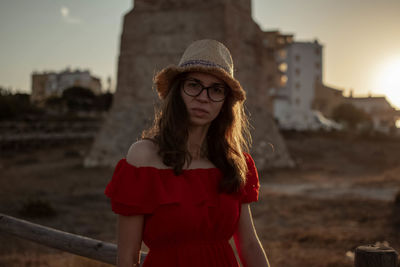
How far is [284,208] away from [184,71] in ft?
22.5

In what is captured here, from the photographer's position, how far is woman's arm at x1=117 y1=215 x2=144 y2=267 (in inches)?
62.9

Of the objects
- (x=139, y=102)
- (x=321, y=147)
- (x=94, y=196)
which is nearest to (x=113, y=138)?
(x=139, y=102)

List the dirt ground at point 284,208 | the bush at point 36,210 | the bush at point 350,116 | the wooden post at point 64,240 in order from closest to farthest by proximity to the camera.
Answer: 1. the wooden post at point 64,240
2. the dirt ground at point 284,208
3. the bush at point 36,210
4. the bush at point 350,116

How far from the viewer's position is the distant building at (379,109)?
152 feet

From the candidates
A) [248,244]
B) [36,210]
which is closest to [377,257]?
[248,244]

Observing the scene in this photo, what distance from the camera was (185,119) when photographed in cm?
178

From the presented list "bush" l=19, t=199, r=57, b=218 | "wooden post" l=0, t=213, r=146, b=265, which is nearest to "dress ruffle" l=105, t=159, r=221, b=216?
"wooden post" l=0, t=213, r=146, b=265

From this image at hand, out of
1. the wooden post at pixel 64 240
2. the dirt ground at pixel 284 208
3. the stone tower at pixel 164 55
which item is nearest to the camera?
the wooden post at pixel 64 240

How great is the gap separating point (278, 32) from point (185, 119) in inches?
1877

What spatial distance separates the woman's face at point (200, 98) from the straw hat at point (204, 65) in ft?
0.12

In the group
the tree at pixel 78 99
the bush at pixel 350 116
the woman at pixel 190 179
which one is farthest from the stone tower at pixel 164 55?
the bush at pixel 350 116

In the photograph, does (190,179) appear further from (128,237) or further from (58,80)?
(58,80)

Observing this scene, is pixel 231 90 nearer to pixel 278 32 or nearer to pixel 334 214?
pixel 334 214

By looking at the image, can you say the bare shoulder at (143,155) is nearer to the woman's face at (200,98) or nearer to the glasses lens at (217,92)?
the woman's face at (200,98)
